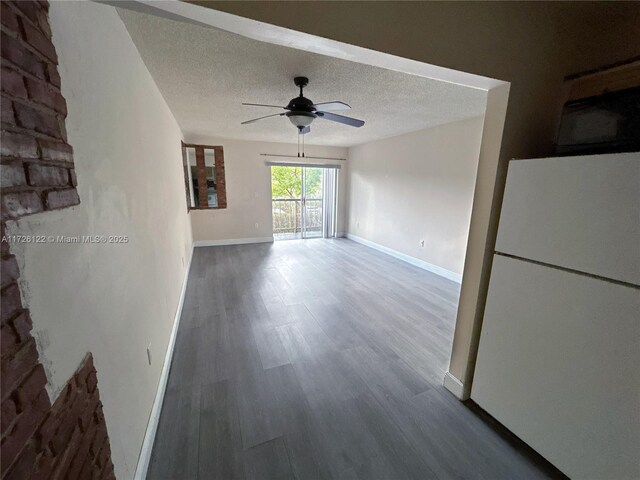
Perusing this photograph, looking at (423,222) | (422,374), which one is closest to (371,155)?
(423,222)

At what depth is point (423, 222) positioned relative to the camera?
4312 millimetres

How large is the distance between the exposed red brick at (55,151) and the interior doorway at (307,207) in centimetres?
533

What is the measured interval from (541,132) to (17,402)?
234 centimetres

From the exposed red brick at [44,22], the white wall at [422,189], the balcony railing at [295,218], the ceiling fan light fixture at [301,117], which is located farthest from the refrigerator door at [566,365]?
the balcony railing at [295,218]

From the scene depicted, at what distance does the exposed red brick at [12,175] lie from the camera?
1.74 feet

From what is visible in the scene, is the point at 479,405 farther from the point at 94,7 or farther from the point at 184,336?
the point at 94,7

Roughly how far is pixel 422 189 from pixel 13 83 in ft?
14.6

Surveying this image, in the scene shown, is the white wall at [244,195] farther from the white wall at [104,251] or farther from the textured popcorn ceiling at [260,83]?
the white wall at [104,251]

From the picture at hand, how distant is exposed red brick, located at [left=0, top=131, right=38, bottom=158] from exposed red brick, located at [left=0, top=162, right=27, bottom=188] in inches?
0.9

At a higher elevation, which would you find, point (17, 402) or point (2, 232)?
point (2, 232)

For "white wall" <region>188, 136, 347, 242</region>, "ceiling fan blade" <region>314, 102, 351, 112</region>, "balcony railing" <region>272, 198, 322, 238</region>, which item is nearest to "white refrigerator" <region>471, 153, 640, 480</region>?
"ceiling fan blade" <region>314, 102, 351, 112</region>

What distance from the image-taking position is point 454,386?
1728 millimetres

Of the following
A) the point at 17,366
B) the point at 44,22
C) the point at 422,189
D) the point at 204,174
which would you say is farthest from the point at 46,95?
A: the point at 204,174

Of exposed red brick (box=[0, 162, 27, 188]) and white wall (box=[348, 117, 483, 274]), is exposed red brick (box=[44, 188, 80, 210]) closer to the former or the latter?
exposed red brick (box=[0, 162, 27, 188])
